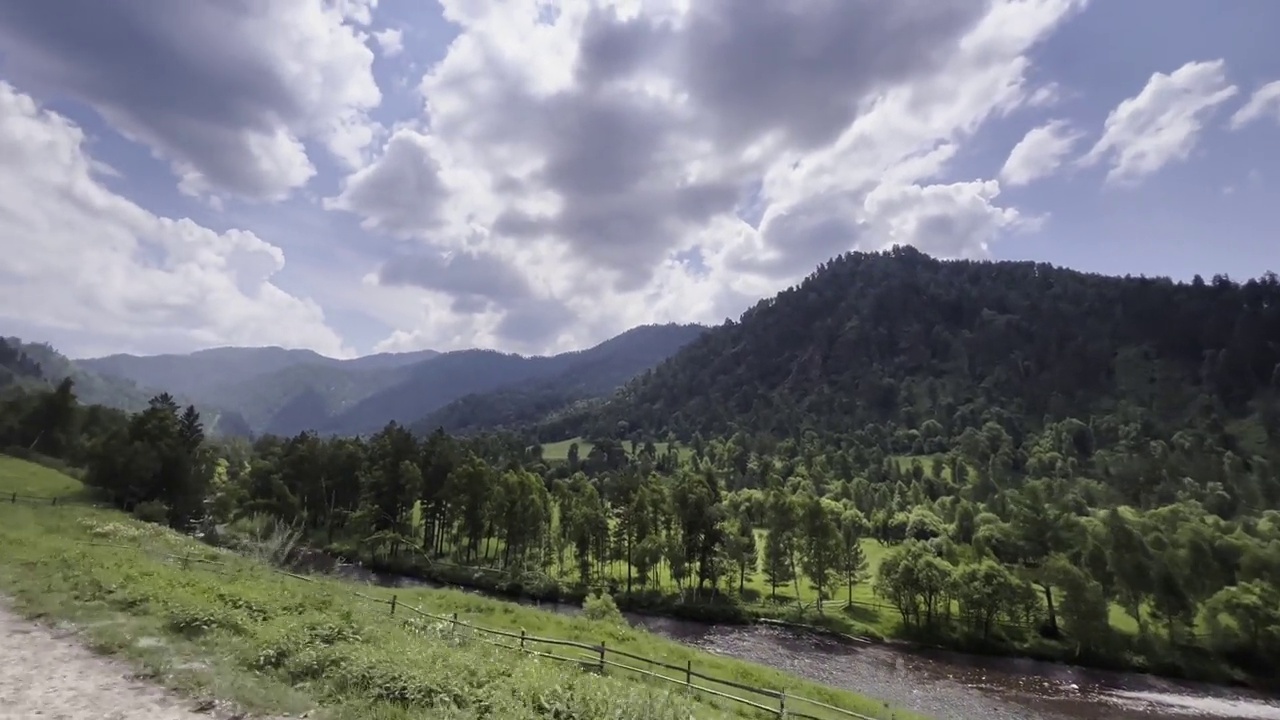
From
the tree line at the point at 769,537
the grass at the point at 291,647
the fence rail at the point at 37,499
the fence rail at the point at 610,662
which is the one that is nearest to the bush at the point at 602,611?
the fence rail at the point at 610,662

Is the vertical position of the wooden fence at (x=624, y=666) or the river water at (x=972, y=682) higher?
the wooden fence at (x=624, y=666)

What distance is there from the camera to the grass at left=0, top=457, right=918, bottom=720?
1719cm

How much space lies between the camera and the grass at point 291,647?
17.2m

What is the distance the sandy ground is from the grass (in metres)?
0.64

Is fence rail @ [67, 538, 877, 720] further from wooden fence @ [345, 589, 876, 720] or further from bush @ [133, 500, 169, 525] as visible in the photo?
bush @ [133, 500, 169, 525]

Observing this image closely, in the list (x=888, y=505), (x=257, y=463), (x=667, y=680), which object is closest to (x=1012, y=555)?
(x=888, y=505)

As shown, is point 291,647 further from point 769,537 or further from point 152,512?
point 769,537

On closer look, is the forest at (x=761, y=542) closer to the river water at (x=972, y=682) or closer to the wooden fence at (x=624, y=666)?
the river water at (x=972, y=682)

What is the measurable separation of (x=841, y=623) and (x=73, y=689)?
79570 mm

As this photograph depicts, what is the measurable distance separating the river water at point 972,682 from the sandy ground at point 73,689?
48.2 meters

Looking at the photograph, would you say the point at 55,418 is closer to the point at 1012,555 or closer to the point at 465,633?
the point at 465,633

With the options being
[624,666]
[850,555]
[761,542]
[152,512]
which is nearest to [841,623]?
[850,555]

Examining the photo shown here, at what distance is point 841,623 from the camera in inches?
3105

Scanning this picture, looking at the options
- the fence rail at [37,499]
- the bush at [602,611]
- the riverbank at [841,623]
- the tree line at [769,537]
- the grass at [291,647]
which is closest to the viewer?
the grass at [291,647]
